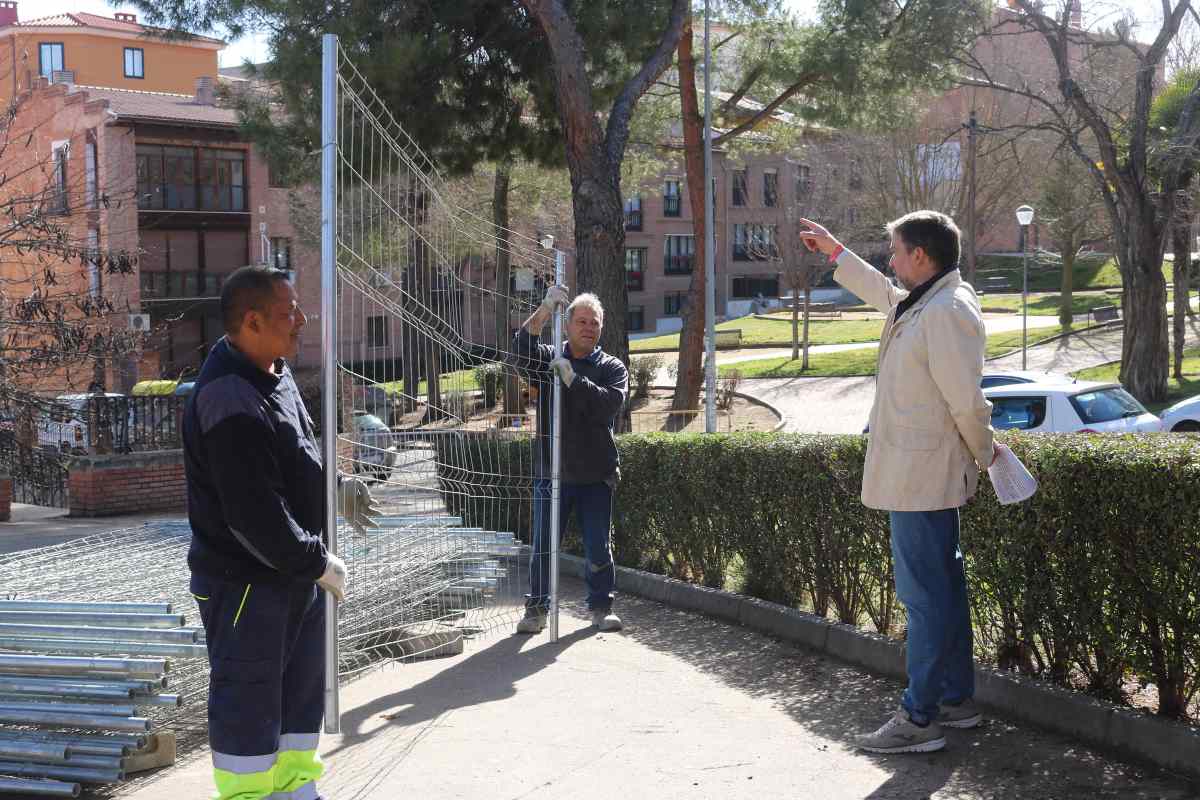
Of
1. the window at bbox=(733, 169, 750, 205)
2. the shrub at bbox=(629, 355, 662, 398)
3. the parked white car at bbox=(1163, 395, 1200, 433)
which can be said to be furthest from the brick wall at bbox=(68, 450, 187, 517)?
the window at bbox=(733, 169, 750, 205)

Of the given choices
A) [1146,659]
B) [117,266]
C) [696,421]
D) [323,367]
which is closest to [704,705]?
[1146,659]

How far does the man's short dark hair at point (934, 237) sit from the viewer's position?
4730 mm

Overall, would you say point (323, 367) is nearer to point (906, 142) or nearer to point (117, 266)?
point (117, 266)

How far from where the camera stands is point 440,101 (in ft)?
53.8

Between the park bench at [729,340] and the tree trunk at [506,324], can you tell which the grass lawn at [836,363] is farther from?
the tree trunk at [506,324]

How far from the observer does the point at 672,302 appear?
2670 inches

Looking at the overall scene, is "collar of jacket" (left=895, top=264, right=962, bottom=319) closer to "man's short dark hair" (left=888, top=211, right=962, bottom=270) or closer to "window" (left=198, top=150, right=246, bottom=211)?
"man's short dark hair" (left=888, top=211, right=962, bottom=270)

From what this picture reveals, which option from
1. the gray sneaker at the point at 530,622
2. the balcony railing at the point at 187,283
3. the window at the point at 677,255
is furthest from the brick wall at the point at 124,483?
the window at the point at 677,255

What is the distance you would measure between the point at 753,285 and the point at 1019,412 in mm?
54636

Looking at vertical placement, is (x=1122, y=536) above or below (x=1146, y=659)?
above

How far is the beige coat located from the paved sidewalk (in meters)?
1.03

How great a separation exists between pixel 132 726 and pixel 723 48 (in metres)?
22.1

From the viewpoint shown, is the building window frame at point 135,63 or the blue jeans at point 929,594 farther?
the building window frame at point 135,63

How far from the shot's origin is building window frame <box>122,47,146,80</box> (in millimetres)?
62250
